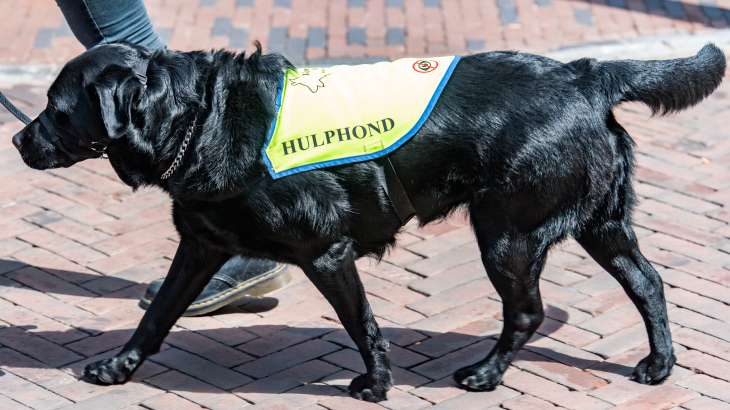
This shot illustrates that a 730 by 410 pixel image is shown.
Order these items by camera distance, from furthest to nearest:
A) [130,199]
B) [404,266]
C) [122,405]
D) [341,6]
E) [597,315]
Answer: [341,6] < [130,199] < [404,266] < [597,315] < [122,405]

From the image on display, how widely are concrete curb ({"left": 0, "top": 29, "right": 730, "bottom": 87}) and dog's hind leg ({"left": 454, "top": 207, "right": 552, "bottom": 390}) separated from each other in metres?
3.68

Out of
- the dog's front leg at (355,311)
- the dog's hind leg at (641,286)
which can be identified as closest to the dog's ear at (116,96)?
the dog's front leg at (355,311)

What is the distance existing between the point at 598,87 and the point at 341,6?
5.02 meters

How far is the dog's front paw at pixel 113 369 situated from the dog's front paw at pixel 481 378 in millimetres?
1271

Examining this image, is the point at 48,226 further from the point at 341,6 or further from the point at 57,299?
the point at 341,6

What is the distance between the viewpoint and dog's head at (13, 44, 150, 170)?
2.72 meters

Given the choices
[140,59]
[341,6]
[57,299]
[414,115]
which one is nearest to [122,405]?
[57,299]

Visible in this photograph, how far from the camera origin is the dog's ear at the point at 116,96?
2705 millimetres

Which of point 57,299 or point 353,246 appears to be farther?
point 57,299

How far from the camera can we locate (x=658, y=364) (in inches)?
124

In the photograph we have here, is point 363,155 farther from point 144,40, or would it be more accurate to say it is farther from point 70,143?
point 144,40

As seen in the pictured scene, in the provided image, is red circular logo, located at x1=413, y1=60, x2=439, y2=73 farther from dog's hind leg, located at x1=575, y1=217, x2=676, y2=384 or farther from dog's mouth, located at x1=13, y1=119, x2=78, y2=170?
dog's mouth, located at x1=13, y1=119, x2=78, y2=170

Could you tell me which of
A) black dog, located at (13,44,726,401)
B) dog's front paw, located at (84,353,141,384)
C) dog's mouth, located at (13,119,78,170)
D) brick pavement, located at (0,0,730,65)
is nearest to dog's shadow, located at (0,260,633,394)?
dog's front paw, located at (84,353,141,384)

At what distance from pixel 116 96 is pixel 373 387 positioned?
1.38 meters
